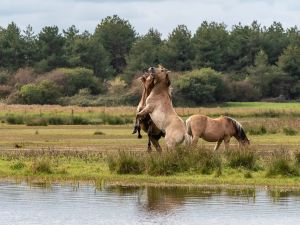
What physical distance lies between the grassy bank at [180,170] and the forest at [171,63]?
2760 inches

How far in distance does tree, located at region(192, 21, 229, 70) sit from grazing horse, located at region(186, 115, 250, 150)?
84.3 m

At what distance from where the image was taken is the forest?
10238 cm

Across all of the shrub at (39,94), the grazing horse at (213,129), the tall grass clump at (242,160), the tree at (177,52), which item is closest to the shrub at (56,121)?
the grazing horse at (213,129)

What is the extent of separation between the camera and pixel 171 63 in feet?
396

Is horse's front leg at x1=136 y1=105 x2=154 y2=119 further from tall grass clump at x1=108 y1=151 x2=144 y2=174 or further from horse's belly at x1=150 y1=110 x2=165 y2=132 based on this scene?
tall grass clump at x1=108 y1=151 x2=144 y2=174

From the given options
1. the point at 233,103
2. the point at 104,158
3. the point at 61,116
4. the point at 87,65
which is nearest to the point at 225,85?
the point at 233,103

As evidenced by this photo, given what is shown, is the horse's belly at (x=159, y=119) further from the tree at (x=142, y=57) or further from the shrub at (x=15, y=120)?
the tree at (x=142, y=57)

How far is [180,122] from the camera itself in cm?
2752

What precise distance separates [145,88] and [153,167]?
12.8 ft

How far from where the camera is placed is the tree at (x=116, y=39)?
452 feet

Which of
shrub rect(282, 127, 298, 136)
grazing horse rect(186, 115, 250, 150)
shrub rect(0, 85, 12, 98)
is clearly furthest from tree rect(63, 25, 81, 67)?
grazing horse rect(186, 115, 250, 150)

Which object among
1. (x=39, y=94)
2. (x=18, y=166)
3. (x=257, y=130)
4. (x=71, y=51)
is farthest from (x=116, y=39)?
(x=18, y=166)

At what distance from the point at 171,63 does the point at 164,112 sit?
93.3 meters

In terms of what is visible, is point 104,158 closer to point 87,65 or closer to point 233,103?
point 233,103
